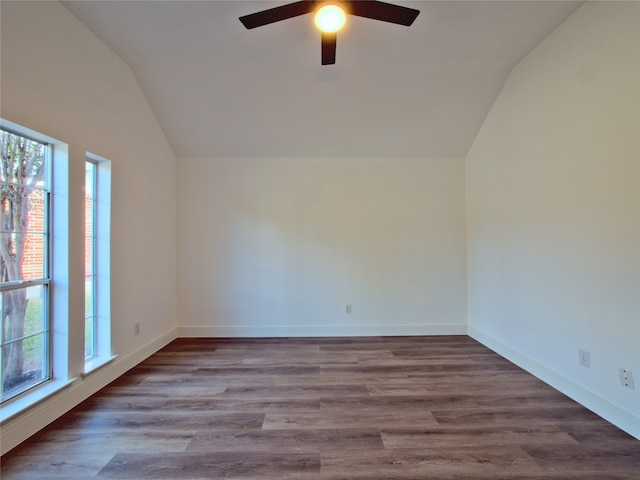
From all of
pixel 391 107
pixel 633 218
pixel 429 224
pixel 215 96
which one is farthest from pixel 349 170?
pixel 633 218

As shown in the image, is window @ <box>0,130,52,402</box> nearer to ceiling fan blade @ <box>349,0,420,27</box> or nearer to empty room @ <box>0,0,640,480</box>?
empty room @ <box>0,0,640,480</box>

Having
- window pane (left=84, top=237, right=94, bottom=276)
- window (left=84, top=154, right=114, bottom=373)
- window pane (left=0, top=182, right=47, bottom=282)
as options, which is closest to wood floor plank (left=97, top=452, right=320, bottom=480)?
window (left=84, top=154, right=114, bottom=373)

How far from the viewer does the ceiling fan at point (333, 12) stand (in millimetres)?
1709

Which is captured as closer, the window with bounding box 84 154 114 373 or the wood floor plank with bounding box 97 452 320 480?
the wood floor plank with bounding box 97 452 320 480

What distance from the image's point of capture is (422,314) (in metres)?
3.74

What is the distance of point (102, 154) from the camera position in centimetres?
240

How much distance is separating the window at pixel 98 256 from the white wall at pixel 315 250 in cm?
120

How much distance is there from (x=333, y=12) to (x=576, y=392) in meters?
3.08

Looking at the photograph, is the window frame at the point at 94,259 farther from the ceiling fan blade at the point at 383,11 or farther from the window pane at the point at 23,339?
the ceiling fan blade at the point at 383,11

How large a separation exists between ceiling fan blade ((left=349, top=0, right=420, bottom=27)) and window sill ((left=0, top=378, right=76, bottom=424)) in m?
3.04

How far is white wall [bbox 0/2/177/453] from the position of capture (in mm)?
1763

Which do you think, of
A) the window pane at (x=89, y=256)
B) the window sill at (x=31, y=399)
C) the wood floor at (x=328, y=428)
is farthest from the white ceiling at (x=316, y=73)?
the window sill at (x=31, y=399)

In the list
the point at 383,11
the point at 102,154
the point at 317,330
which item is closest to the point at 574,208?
the point at 383,11

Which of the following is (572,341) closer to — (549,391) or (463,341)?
(549,391)
